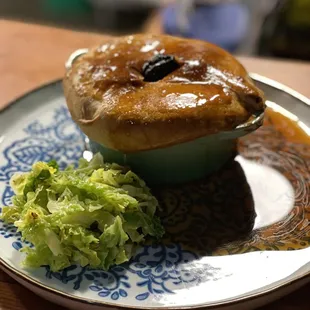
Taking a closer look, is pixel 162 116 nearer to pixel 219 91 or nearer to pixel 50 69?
pixel 219 91

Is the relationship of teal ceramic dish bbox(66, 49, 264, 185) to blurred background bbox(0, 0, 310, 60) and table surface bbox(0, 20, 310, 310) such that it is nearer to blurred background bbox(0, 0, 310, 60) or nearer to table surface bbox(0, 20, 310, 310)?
table surface bbox(0, 20, 310, 310)

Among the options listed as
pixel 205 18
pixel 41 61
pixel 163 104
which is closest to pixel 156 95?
pixel 163 104

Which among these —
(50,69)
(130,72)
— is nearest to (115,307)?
(130,72)

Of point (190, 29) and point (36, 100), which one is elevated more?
point (36, 100)

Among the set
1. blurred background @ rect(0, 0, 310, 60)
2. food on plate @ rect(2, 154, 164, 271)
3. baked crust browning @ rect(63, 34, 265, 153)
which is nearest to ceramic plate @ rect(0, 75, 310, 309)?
food on plate @ rect(2, 154, 164, 271)

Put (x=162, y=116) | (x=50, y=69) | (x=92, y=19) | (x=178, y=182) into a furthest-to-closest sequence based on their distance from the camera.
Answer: (x=92, y=19), (x=50, y=69), (x=178, y=182), (x=162, y=116)

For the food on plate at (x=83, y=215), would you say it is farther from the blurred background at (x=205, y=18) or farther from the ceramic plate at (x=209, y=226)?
the blurred background at (x=205, y=18)
